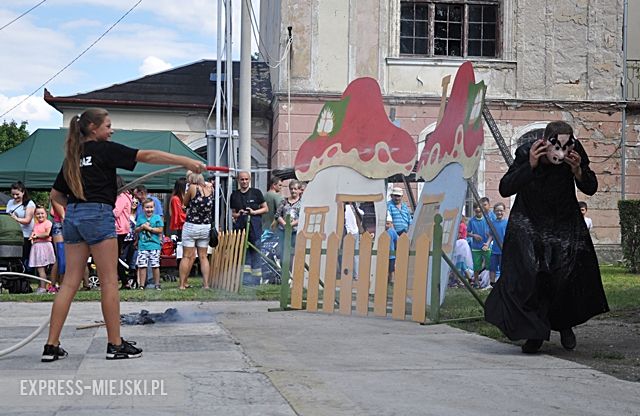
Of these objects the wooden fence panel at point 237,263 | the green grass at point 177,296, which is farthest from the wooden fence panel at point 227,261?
the green grass at point 177,296

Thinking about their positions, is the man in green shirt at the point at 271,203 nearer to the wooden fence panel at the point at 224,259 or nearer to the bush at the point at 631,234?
the wooden fence panel at the point at 224,259

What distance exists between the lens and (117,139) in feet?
66.7

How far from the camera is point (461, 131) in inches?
394

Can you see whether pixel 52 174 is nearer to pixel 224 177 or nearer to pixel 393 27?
pixel 224 177

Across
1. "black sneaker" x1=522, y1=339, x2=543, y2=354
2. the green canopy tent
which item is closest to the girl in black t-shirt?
"black sneaker" x1=522, y1=339, x2=543, y2=354

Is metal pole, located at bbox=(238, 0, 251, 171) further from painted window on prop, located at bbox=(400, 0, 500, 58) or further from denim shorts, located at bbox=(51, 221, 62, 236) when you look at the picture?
painted window on prop, located at bbox=(400, 0, 500, 58)

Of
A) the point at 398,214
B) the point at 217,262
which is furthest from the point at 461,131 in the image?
the point at 398,214

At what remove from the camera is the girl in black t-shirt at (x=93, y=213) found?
6598mm

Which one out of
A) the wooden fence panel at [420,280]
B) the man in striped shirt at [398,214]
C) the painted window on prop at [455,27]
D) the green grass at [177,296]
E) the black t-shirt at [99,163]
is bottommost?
the green grass at [177,296]

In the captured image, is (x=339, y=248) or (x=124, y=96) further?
(x=124, y=96)

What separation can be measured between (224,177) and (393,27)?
678cm

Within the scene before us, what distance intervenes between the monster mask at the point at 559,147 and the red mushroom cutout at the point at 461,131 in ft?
8.30

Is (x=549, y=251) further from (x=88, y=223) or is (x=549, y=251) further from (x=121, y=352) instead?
(x=88, y=223)

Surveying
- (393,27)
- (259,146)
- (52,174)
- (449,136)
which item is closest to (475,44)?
(393,27)
